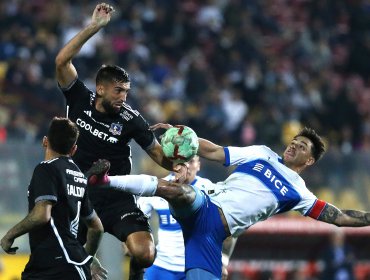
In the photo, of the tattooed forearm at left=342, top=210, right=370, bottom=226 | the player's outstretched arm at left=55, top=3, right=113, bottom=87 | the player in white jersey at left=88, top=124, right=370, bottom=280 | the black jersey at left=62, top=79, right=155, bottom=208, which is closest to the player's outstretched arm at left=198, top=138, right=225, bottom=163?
the player in white jersey at left=88, top=124, right=370, bottom=280

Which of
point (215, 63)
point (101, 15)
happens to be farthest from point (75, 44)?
point (215, 63)

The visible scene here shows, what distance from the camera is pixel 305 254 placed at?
17.8m

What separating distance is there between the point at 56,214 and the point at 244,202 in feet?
7.42

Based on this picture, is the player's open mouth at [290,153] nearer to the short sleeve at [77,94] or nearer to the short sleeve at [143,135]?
the short sleeve at [143,135]

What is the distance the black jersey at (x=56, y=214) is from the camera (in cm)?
767

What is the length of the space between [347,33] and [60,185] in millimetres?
16849

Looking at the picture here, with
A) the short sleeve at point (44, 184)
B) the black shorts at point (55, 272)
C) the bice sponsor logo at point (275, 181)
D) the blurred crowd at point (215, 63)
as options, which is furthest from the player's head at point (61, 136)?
the blurred crowd at point (215, 63)

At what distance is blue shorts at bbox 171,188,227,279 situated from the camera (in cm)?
922

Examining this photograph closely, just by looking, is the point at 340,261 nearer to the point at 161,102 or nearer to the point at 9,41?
the point at 161,102

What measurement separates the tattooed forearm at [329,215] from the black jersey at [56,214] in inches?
104

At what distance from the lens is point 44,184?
301 inches

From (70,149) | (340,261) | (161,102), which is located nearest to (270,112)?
(161,102)

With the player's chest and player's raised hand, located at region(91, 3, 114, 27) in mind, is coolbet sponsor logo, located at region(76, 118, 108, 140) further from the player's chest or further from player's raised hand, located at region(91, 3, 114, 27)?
player's raised hand, located at region(91, 3, 114, 27)

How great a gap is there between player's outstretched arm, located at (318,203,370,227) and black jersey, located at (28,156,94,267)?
2.68 metres
